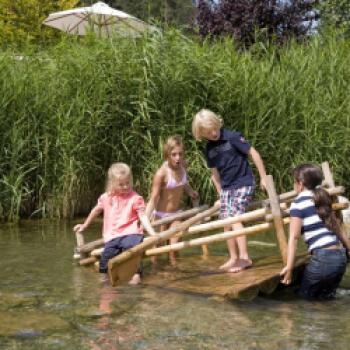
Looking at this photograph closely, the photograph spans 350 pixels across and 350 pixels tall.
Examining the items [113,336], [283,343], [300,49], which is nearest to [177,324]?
[113,336]

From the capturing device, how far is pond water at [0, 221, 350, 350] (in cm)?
407

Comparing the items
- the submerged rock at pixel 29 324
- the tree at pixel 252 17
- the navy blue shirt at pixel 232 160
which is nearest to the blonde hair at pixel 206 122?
the navy blue shirt at pixel 232 160

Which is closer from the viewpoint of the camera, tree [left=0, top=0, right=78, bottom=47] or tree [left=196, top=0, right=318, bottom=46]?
tree [left=196, top=0, right=318, bottom=46]

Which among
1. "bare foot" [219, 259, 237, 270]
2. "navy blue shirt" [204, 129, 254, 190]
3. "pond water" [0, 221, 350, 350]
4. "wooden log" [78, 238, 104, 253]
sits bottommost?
"pond water" [0, 221, 350, 350]

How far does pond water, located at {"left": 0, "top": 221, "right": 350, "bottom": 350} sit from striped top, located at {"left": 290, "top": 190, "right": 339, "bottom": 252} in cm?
46

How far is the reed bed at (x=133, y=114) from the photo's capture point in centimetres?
893

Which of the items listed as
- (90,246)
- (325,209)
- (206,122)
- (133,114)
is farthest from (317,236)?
(133,114)

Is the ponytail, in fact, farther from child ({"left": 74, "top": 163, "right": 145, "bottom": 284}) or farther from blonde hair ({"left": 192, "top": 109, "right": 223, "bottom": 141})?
child ({"left": 74, "top": 163, "right": 145, "bottom": 284})

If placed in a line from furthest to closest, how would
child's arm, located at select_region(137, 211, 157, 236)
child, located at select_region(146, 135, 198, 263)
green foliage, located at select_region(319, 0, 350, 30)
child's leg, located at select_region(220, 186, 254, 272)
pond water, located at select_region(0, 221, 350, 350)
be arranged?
green foliage, located at select_region(319, 0, 350, 30), child, located at select_region(146, 135, 198, 263), child's leg, located at select_region(220, 186, 254, 272), child's arm, located at select_region(137, 211, 157, 236), pond water, located at select_region(0, 221, 350, 350)

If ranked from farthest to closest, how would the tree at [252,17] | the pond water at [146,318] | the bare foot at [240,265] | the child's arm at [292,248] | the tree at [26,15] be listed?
the tree at [26,15]
the tree at [252,17]
the bare foot at [240,265]
the child's arm at [292,248]
the pond water at [146,318]

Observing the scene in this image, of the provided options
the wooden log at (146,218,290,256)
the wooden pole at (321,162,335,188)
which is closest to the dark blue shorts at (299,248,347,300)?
the wooden log at (146,218,290,256)

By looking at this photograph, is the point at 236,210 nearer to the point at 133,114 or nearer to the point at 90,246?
the point at 90,246

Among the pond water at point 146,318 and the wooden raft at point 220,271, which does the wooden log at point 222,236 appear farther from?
the pond water at point 146,318

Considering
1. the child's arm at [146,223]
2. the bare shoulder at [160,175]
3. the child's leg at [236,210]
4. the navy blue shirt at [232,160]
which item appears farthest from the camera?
the bare shoulder at [160,175]
